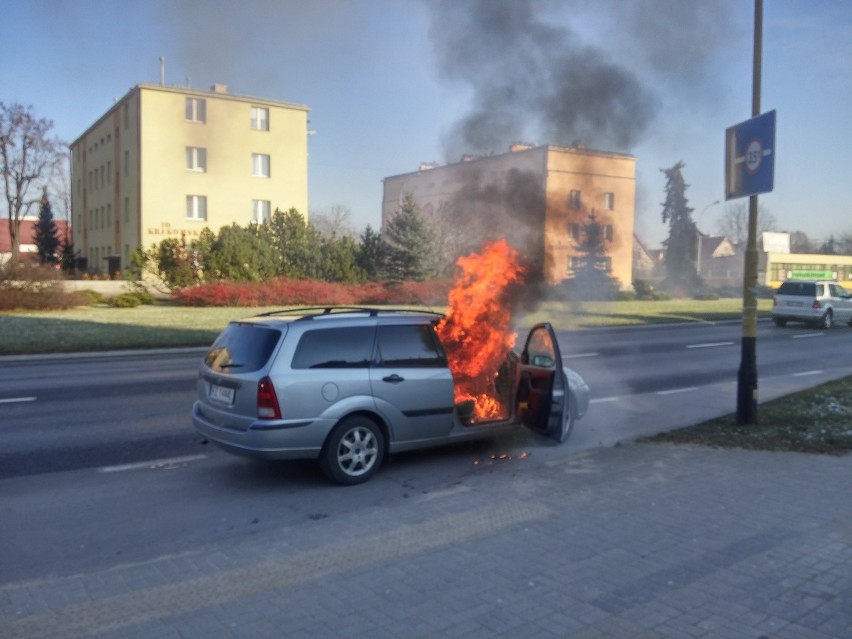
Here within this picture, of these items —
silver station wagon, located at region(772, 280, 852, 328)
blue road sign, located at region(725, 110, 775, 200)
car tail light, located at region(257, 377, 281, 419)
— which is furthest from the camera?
silver station wagon, located at region(772, 280, 852, 328)

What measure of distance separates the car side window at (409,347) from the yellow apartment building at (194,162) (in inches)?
1450

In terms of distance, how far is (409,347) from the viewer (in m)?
6.98

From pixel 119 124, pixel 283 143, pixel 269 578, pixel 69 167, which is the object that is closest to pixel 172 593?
pixel 269 578

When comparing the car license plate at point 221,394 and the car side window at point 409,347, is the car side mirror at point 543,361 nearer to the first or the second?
the car side window at point 409,347

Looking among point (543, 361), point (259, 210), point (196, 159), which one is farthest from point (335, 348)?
point (259, 210)

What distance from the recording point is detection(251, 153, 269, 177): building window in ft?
146

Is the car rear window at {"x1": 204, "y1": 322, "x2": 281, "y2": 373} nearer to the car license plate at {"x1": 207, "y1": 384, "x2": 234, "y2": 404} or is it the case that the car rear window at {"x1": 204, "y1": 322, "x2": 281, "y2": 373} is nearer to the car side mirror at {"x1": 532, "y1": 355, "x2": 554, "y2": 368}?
the car license plate at {"x1": 207, "y1": 384, "x2": 234, "y2": 404}

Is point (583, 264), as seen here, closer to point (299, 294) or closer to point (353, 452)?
point (353, 452)

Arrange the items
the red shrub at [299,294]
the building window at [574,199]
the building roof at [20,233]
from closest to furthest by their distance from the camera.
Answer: the building window at [574,199] < the red shrub at [299,294] < the building roof at [20,233]

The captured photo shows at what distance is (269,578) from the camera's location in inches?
172

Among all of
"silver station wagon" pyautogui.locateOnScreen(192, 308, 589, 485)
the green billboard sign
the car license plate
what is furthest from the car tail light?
the green billboard sign

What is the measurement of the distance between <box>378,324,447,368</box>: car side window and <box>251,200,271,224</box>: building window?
39147mm

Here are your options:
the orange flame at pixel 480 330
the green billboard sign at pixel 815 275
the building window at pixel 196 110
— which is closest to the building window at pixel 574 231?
the orange flame at pixel 480 330

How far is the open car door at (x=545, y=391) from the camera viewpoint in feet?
24.5
